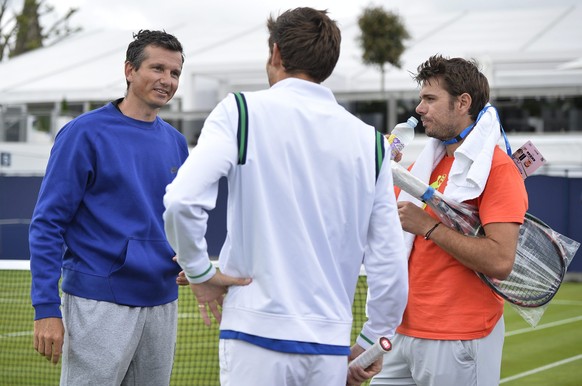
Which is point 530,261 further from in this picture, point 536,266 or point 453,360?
point 453,360

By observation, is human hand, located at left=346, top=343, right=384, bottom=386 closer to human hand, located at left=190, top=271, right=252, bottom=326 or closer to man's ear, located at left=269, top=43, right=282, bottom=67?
human hand, located at left=190, top=271, right=252, bottom=326

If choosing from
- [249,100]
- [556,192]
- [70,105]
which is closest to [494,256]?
[249,100]

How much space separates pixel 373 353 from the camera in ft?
11.1

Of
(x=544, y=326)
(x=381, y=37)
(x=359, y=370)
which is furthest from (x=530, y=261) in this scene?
(x=381, y=37)

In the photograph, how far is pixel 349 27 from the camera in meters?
38.3

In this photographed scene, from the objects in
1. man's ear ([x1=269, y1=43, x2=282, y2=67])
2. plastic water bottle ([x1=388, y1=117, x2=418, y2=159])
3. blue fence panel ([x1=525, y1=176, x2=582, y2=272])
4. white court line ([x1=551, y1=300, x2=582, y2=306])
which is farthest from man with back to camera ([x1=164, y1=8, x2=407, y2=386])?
blue fence panel ([x1=525, y1=176, x2=582, y2=272])

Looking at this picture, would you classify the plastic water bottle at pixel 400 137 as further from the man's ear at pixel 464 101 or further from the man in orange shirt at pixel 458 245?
the man's ear at pixel 464 101

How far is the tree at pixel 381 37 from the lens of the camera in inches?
1217

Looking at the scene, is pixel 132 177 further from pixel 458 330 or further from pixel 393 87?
pixel 393 87

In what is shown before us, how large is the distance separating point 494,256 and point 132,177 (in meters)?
1.59

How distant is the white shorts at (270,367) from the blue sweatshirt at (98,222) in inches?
42.3

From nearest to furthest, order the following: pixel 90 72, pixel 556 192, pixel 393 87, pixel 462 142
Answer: pixel 462 142 → pixel 556 192 → pixel 393 87 → pixel 90 72

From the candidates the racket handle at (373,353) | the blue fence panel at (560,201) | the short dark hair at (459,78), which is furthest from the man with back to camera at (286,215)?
the blue fence panel at (560,201)

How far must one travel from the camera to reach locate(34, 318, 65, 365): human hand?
3959mm
